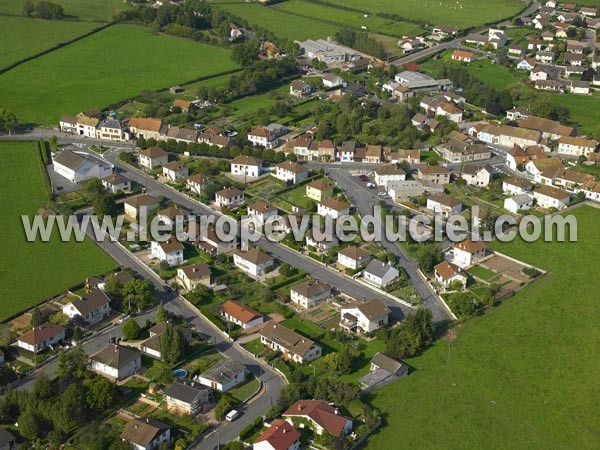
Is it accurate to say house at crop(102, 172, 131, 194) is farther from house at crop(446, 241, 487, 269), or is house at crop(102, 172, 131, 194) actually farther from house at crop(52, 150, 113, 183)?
house at crop(446, 241, 487, 269)

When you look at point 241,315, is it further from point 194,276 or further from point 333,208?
point 333,208

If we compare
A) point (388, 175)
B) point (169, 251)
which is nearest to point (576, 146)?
point (388, 175)

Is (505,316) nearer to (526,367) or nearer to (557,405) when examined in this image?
(526,367)

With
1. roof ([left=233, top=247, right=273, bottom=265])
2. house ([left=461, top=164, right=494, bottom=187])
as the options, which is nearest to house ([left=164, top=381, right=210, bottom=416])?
roof ([left=233, top=247, right=273, bottom=265])

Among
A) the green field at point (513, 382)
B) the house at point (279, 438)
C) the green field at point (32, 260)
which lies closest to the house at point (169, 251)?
the green field at point (32, 260)

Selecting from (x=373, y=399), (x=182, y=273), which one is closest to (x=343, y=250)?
(x=182, y=273)

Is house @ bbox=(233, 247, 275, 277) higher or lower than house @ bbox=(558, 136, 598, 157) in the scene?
lower
